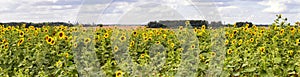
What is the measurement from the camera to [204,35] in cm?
895

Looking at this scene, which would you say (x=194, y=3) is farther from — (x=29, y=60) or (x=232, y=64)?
(x=29, y=60)

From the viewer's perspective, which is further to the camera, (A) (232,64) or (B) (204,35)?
(B) (204,35)

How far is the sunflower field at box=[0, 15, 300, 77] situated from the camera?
5.62 meters

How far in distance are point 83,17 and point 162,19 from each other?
129cm

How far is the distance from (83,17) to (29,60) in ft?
4.26

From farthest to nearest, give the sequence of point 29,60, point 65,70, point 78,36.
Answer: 1. point 78,36
2. point 29,60
3. point 65,70

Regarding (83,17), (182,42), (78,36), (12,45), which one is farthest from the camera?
(182,42)

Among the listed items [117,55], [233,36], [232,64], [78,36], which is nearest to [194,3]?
[232,64]

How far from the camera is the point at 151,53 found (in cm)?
782

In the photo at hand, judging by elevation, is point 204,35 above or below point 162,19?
below

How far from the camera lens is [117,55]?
7551 millimetres

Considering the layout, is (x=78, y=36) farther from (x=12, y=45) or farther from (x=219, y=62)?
(x=219, y=62)

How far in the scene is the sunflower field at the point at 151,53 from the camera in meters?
5.62

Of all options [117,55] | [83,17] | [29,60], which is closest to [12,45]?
[29,60]
